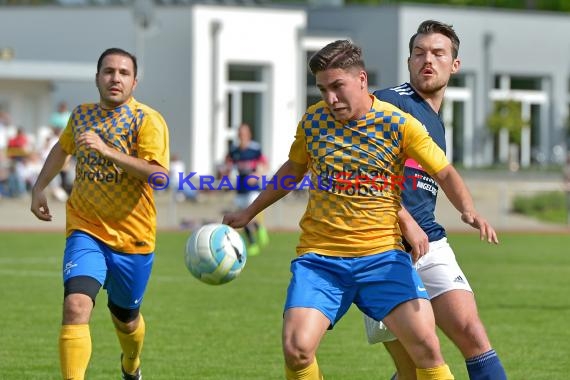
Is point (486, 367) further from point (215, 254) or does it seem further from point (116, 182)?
point (116, 182)

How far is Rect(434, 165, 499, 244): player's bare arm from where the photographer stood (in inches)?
255

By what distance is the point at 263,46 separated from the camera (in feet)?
128

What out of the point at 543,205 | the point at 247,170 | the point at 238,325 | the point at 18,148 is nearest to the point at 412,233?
the point at 238,325

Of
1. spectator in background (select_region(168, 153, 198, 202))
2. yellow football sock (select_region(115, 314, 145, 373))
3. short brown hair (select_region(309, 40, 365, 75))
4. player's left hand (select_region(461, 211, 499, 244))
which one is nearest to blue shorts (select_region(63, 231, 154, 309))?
yellow football sock (select_region(115, 314, 145, 373))

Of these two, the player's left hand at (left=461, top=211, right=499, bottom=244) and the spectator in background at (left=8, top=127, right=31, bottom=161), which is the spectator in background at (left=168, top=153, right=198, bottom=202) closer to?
the spectator in background at (left=8, top=127, right=31, bottom=161)

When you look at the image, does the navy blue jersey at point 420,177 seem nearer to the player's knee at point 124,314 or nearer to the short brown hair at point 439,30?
the short brown hair at point 439,30

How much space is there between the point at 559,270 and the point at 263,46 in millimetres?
21621

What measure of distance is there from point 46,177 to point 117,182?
0.57m

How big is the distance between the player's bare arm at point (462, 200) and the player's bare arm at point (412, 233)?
0.84 feet

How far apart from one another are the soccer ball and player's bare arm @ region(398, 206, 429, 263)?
99 centimetres

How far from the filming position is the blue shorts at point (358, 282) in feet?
21.5

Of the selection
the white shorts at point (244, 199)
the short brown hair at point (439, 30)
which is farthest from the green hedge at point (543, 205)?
the short brown hair at point (439, 30)

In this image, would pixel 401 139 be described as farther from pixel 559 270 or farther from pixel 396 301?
pixel 559 270

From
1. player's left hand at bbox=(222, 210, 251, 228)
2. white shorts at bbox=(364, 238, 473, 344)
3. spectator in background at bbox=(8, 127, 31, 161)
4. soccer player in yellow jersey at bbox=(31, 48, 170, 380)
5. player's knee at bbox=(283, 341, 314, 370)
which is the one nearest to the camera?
player's knee at bbox=(283, 341, 314, 370)
